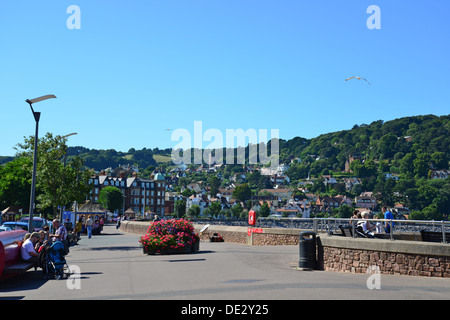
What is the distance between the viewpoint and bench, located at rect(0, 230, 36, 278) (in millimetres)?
11750

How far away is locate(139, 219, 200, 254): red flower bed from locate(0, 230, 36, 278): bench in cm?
751

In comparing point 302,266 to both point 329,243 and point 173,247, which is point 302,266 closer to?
point 329,243

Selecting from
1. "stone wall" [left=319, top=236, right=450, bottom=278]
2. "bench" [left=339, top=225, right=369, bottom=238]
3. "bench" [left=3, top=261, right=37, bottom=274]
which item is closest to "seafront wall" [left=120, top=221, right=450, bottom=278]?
"stone wall" [left=319, top=236, right=450, bottom=278]

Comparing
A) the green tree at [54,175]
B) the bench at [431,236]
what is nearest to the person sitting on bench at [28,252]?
the bench at [431,236]

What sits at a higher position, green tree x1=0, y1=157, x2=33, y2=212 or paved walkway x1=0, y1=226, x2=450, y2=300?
green tree x1=0, y1=157, x2=33, y2=212

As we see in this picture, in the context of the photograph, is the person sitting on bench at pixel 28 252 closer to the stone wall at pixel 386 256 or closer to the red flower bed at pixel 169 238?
the red flower bed at pixel 169 238

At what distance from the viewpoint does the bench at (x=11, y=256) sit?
11750 millimetres

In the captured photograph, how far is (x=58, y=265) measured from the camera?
43.0 feet

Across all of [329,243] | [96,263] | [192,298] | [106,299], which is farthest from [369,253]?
[96,263]

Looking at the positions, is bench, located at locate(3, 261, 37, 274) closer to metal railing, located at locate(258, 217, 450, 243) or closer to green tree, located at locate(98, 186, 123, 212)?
metal railing, located at locate(258, 217, 450, 243)

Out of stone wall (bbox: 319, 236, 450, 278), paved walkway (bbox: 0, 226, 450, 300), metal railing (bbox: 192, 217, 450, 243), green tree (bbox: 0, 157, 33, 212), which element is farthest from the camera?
green tree (bbox: 0, 157, 33, 212)

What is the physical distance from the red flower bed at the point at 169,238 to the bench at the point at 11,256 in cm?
751

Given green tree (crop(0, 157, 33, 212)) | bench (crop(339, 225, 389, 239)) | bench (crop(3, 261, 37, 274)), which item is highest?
green tree (crop(0, 157, 33, 212))

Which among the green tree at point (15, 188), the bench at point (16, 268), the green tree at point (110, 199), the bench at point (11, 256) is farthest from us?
the green tree at point (110, 199)
